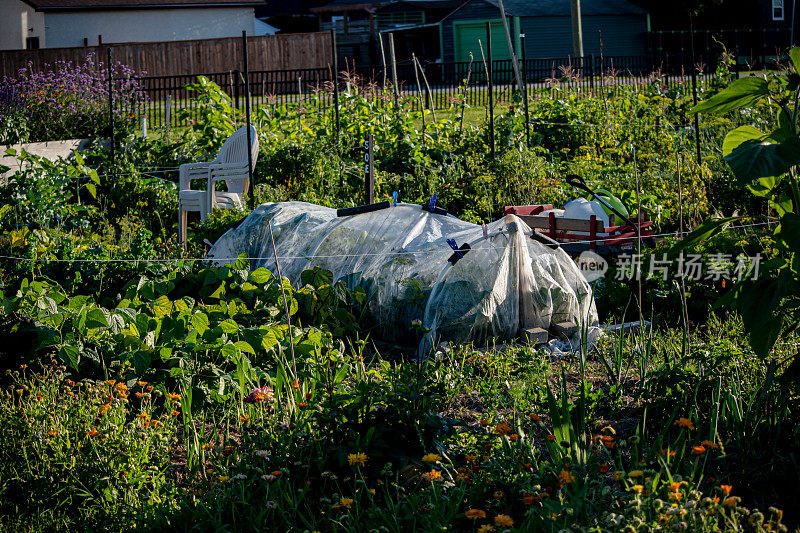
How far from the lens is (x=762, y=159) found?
2592mm

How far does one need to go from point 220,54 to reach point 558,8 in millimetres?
12400

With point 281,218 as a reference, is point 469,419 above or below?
below

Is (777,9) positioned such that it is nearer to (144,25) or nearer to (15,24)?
(144,25)

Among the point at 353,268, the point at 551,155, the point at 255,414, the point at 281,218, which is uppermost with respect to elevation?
the point at 551,155

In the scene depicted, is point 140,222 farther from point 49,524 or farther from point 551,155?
point 49,524

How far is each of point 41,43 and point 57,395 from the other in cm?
2704

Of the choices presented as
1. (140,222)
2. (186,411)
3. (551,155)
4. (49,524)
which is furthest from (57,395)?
(551,155)

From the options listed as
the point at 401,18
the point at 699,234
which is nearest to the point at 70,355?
the point at 699,234

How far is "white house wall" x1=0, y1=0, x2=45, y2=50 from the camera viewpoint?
26562mm

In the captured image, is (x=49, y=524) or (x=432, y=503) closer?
(x=432, y=503)

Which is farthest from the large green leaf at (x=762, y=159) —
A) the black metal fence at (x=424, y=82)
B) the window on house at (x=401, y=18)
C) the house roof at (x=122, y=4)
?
the window on house at (x=401, y=18)

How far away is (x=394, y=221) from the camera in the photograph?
592 cm

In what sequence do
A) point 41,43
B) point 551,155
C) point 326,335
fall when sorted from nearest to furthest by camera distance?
point 326,335 < point 551,155 < point 41,43

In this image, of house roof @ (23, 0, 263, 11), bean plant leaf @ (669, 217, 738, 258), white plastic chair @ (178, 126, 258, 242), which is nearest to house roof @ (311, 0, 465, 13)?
house roof @ (23, 0, 263, 11)
